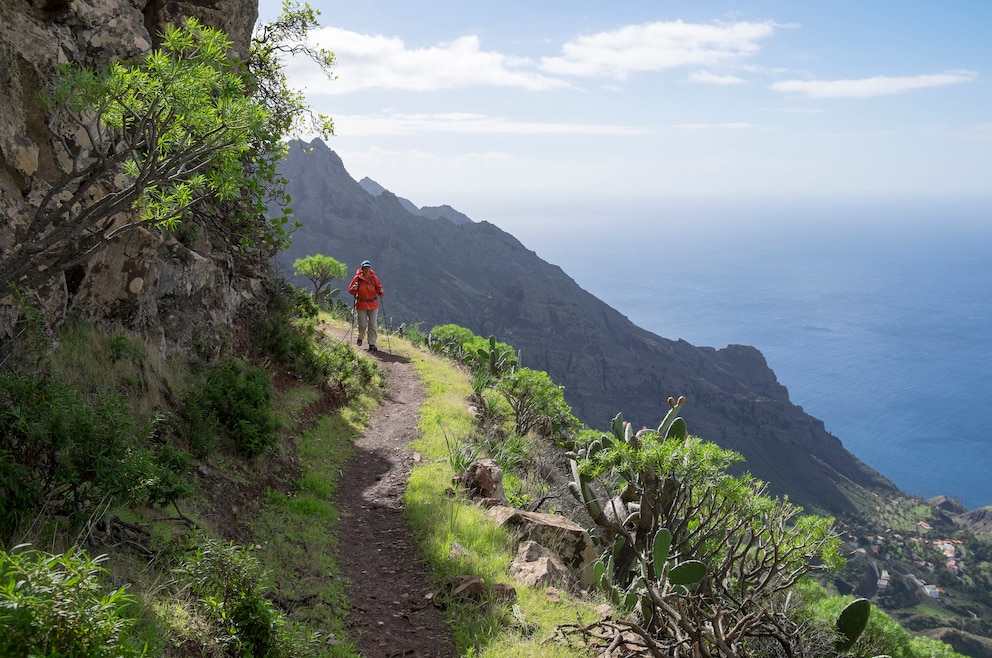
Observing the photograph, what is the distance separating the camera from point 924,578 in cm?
6394

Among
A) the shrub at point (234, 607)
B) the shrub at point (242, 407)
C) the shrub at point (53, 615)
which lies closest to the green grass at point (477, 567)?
the shrub at point (234, 607)

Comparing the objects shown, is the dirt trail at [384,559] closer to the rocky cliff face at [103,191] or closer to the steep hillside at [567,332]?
the rocky cliff face at [103,191]

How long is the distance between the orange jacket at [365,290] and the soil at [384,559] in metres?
5.50

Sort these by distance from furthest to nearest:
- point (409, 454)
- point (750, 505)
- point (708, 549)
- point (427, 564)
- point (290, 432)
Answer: point (409, 454) < point (290, 432) < point (708, 549) < point (750, 505) < point (427, 564)

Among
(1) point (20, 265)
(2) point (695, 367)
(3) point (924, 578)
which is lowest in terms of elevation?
(3) point (924, 578)

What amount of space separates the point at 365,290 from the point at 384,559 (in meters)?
10.2

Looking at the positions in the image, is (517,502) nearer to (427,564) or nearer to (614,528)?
(614,528)

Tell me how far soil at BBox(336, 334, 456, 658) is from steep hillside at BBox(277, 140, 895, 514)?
8476 cm

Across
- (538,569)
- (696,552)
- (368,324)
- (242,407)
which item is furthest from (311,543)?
(368,324)

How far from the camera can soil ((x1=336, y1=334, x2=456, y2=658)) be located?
5348mm

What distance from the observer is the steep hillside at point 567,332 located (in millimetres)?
100812

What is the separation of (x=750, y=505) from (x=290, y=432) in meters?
6.61

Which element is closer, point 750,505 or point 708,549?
point 750,505

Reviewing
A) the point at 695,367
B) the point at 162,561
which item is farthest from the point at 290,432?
the point at 695,367
